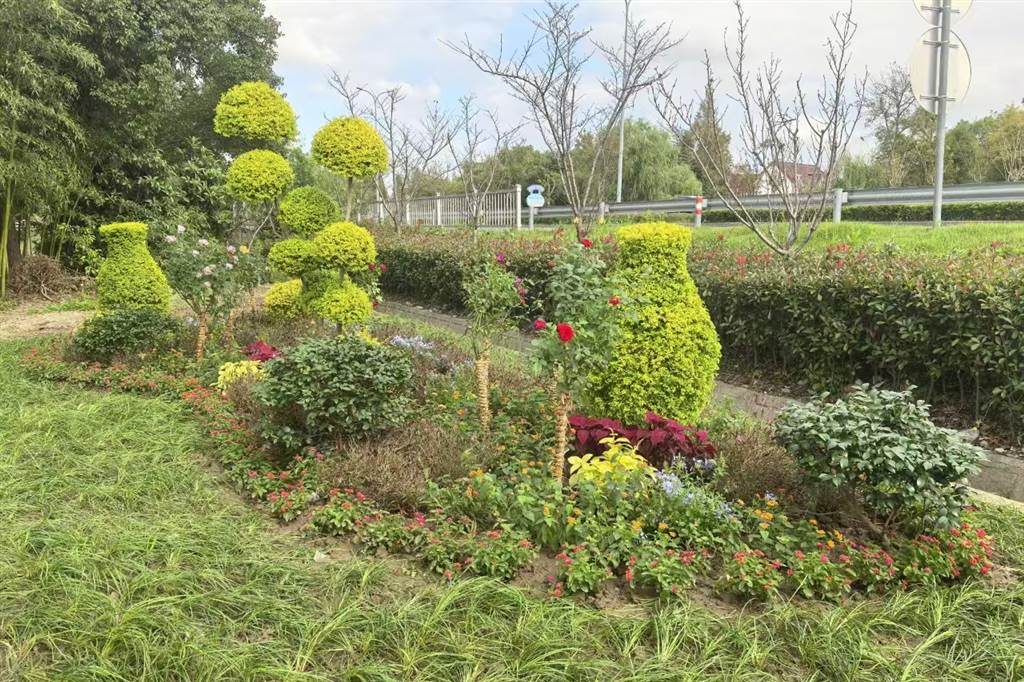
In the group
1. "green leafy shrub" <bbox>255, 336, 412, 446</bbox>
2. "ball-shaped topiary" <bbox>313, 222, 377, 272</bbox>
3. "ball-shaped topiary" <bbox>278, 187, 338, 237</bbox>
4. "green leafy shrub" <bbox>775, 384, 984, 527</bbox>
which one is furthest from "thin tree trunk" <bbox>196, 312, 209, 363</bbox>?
"green leafy shrub" <bbox>775, 384, 984, 527</bbox>

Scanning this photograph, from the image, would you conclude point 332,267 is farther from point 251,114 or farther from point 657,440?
point 657,440

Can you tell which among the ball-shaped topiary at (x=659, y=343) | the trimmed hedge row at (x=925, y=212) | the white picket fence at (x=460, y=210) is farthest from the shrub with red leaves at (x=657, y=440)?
the white picket fence at (x=460, y=210)

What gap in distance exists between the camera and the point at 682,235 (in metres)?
3.90

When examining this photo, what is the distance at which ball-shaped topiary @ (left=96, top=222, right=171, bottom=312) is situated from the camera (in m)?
6.39

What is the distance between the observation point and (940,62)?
7344 mm

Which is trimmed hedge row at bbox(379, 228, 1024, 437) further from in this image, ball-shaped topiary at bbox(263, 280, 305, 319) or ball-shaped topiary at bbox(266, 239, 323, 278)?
ball-shaped topiary at bbox(263, 280, 305, 319)

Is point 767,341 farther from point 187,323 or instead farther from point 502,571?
point 187,323

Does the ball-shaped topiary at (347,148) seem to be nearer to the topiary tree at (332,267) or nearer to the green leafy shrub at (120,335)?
the topiary tree at (332,267)

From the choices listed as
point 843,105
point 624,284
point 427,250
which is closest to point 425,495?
point 624,284

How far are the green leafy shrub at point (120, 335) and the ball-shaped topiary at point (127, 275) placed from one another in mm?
246

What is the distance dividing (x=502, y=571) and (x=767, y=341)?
3.76 meters

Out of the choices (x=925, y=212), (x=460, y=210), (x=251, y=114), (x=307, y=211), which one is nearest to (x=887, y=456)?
(x=307, y=211)

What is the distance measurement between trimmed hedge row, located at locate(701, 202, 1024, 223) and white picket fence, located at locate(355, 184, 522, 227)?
6.09 m

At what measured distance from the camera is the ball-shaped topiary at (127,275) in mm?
6391
